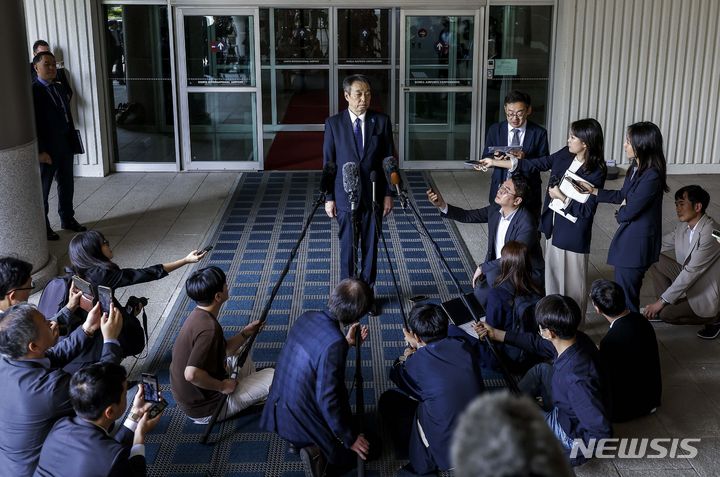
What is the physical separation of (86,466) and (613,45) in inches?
342

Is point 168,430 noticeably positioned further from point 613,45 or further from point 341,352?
point 613,45

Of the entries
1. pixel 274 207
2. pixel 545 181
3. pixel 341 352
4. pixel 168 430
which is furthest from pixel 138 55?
pixel 341 352

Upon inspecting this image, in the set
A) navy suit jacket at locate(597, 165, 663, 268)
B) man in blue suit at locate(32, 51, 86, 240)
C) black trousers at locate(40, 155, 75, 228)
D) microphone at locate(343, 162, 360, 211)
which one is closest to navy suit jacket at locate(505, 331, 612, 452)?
navy suit jacket at locate(597, 165, 663, 268)

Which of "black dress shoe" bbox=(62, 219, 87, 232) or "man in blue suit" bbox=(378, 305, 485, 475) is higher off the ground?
"man in blue suit" bbox=(378, 305, 485, 475)

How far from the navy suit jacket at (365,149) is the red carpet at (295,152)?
15.7 feet

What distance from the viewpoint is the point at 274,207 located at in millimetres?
8766

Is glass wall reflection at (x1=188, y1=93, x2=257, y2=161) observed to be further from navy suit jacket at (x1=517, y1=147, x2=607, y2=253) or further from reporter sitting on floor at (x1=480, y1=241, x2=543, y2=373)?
reporter sitting on floor at (x1=480, y1=241, x2=543, y2=373)

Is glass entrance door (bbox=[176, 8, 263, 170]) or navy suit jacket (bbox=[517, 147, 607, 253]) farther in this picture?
glass entrance door (bbox=[176, 8, 263, 170])

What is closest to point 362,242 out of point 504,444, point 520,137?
point 520,137

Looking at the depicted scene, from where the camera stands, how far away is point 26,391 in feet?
10.6

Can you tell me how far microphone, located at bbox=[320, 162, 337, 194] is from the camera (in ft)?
16.8

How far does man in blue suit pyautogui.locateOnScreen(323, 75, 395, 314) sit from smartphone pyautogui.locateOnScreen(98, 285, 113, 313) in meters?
1.91

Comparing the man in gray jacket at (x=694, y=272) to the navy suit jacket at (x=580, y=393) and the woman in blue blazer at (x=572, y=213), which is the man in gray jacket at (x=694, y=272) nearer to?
the woman in blue blazer at (x=572, y=213)

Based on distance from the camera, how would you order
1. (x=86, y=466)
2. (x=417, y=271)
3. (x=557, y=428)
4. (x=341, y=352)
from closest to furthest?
(x=86, y=466) < (x=341, y=352) < (x=557, y=428) < (x=417, y=271)
